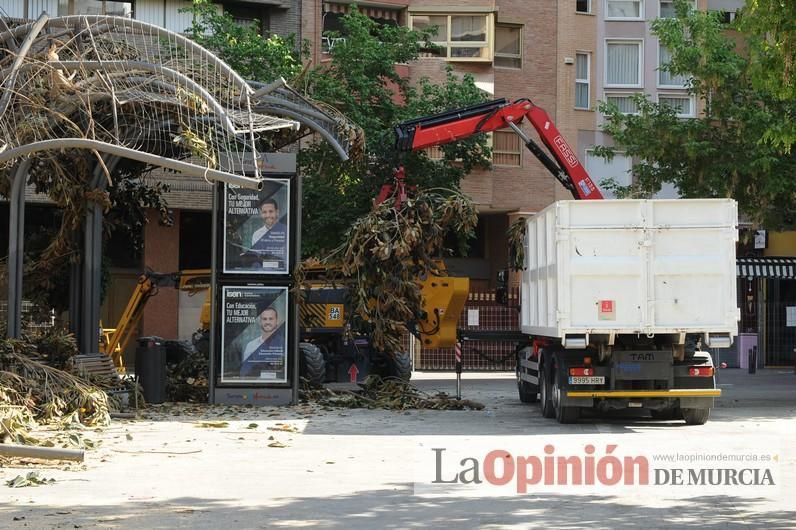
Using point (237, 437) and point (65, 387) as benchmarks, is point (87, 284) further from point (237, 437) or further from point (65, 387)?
point (237, 437)

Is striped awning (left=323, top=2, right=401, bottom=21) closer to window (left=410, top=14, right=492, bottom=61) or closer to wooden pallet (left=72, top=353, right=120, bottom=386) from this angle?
window (left=410, top=14, right=492, bottom=61)

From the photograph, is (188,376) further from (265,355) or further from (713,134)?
(713,134)

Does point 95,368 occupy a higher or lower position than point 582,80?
lower

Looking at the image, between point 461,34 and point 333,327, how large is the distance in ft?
59.1

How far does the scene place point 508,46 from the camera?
44344 mm

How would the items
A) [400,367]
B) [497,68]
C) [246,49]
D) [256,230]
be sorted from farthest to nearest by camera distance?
[497,68] → [246,49] → [400,367] → [256,230]

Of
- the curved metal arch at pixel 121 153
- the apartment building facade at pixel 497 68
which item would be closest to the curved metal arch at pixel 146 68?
the curved metal arch at pixel 121 153

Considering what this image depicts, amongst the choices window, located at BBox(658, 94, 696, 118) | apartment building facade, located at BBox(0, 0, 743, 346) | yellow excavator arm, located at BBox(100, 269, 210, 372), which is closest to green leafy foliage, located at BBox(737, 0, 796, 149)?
yellow excavator arm, located at BBox(100, 269, 210, 372)

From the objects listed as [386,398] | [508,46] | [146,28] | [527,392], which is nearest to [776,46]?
[146,28]

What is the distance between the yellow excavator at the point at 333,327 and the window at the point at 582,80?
67.0 ft

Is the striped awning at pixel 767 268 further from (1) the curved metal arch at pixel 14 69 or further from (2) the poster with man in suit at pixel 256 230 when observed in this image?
(1) the curved metal arch at pixel 14 69

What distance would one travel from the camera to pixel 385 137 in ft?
110

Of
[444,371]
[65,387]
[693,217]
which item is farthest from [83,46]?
[444,371]

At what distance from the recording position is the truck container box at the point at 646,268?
18219 millimetres
